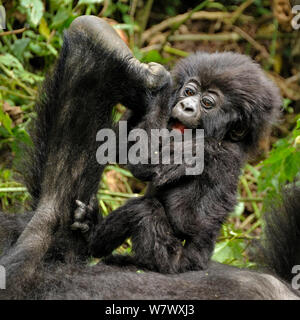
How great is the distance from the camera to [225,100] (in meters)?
2.99

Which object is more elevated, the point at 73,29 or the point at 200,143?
the point at 73,29

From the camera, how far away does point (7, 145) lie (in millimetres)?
4262

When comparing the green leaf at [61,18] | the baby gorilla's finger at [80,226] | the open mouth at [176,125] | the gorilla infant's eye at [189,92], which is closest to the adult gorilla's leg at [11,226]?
the baby gorilla's finger at [80,226]

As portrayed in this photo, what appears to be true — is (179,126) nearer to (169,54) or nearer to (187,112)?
(187,112)

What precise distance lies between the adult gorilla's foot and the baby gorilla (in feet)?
0.48

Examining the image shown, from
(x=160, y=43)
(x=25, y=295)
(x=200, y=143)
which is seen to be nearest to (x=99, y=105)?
(x=200, y=143)

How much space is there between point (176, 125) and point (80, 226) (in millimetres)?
688

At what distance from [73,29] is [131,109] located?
47 centimetres

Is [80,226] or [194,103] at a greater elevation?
[194,103]

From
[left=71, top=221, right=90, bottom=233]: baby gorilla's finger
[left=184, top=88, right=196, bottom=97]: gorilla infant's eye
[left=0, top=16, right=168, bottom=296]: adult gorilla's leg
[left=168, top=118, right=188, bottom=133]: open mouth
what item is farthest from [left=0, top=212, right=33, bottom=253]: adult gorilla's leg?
[left=184, top=88, right=196, bottom=97]: gorilla infant's eye

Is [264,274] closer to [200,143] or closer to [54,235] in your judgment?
[200,143]

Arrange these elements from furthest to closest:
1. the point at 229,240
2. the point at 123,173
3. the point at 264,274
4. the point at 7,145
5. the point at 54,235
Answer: the point at 123,173
the point at 7,145
the point at 229,240
the point at 264,274
the point at 54,235

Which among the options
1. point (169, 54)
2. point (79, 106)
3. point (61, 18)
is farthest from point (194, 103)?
point (169, 54)

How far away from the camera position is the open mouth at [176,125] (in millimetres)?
2968
